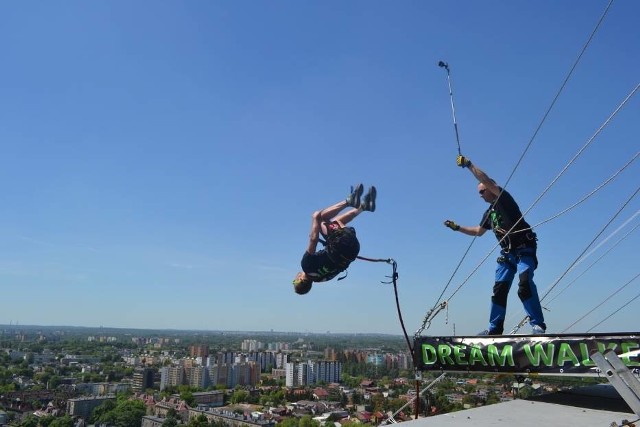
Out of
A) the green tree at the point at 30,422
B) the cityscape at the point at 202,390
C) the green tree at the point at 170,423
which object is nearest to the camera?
the green tree at the point at 30,422

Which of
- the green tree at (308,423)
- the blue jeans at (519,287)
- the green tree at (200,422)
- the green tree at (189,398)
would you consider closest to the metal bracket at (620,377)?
the blue jeans at (519,287)

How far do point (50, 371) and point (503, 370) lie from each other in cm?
13440

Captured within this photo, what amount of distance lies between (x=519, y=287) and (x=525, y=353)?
1.09 m

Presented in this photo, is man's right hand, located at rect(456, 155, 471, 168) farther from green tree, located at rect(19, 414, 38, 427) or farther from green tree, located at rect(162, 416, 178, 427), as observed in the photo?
green tree, located at rect(19, 414, 38, 427)

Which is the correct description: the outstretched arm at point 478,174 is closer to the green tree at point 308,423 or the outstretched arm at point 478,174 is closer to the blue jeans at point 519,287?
the blue jeans at point 519,287

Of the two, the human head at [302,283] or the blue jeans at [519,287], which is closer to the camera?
the blue jeans at [519,287]

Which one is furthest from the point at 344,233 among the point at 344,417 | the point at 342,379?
the point at 342,379

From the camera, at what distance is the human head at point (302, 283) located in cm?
683

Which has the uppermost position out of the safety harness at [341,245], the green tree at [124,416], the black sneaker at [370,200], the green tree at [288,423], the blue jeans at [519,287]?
the black sneaker at [370,200]

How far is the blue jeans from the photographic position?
552 cm

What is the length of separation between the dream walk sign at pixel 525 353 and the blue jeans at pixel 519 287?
735 millimetres

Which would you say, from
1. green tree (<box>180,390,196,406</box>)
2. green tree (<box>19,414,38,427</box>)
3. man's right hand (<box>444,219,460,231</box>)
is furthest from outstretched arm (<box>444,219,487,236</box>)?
green tree (<box>180,390,196,406</box>)

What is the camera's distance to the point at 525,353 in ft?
15.2

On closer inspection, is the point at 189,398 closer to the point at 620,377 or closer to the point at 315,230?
the point at 315,230
